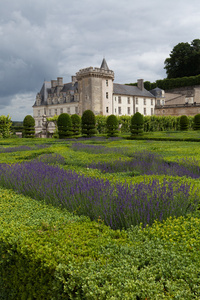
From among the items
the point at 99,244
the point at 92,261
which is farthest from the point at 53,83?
the point at 92,261

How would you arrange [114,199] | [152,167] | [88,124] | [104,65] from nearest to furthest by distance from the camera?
[114,199]
[152,167]
[88,124]
[104,65]

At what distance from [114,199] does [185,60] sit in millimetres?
68932

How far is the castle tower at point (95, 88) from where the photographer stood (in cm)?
4528

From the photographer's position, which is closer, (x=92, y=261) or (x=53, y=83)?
(x=92, y=261)

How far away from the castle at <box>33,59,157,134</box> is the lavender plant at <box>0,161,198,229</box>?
1424 inches

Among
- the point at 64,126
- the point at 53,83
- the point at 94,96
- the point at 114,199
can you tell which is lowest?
the point at 114,199

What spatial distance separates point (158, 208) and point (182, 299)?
1507mm

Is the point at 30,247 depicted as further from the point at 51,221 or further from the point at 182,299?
the point at 182,299

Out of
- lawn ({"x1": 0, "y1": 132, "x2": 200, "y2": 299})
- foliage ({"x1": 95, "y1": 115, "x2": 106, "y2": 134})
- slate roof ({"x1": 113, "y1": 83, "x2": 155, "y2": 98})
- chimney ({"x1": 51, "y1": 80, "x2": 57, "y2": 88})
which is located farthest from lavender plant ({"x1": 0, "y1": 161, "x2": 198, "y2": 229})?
chimney ({"x1": 51, "y1": 80, "x2": 57, "y2": 88})

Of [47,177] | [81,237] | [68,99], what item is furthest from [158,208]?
[68,99]

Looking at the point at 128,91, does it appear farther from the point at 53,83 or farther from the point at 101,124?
the point at 101,124

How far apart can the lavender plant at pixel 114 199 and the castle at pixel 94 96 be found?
36165 millimetres

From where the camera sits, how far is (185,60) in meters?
65.6

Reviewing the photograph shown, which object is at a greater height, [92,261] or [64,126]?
[64,126]
